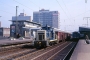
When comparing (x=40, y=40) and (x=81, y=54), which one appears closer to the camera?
Answer: (x=81, y=54)

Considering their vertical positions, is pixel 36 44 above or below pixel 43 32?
below

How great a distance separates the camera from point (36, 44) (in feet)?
83.1

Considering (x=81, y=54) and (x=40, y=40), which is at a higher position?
(x=40, y=40)

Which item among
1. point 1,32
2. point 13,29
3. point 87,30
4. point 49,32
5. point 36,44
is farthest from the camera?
point 1,32

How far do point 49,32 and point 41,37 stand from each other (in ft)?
8.59

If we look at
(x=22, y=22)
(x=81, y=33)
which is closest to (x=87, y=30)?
(x=81, y=33)

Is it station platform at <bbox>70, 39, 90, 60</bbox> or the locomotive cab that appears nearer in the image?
station platform at <bbox>70, 39, 90, 60</bbox>

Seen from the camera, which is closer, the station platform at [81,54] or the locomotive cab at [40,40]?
the station platform at [81,54]

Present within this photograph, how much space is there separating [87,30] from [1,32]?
211ft

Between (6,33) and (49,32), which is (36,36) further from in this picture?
(6,33)

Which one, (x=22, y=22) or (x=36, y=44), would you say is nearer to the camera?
(x=36, y=44)

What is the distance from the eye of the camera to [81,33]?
58.6 meters

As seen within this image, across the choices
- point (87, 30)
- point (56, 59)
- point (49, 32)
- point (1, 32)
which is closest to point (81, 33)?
point (87, 30)

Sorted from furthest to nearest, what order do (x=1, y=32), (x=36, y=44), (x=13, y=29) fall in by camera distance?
(x=1, y=32), (x=13, y=29), (x=36, y=44)
